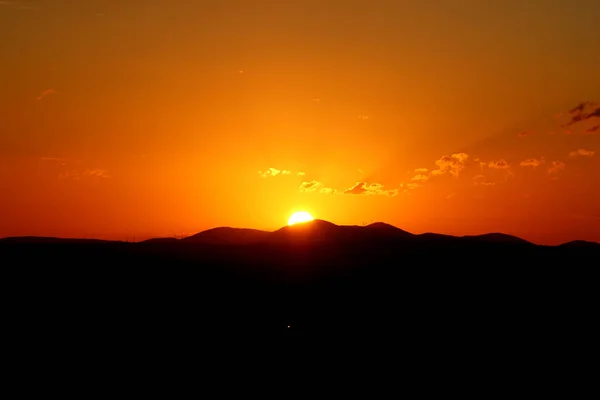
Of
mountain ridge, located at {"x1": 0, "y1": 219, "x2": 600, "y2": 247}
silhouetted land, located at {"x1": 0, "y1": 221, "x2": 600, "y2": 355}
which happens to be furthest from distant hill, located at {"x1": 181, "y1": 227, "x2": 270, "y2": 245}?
silhouetted land, located at {"x1": 0, "y1": 221, "x2": 600, "y2": 355}

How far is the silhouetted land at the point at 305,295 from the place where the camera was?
126ft

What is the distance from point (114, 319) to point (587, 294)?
141 feet

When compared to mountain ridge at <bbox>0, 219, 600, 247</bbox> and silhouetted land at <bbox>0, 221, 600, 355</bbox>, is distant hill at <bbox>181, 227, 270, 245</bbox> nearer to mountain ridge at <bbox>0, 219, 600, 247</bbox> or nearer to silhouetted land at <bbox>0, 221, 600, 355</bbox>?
mountain ridge at <bbox>0, 219, 600, 247</bbox>

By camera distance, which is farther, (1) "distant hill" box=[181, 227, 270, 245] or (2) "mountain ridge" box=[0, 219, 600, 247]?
(1) "distant hill" box=[181, 227, 270, 245]

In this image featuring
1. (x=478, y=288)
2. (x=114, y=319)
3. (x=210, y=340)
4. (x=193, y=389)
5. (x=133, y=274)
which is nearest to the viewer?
(x=193, y=389)

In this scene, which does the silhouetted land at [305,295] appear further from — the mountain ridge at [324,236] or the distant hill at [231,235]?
the distant hill at [231,235]

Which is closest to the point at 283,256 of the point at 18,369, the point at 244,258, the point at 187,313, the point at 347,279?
the point at 244,258

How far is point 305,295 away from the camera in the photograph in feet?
190

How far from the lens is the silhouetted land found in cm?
3831

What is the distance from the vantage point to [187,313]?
42.7 metres

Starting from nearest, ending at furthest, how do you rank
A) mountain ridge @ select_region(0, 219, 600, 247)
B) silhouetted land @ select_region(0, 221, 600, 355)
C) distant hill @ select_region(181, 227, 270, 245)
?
silhouetted land @ select_region(0, 221, 600, 355), mountain ridge @ select_region(0, 219, 600, 247), distant hill @ select_region(181, 227, 270, 245)

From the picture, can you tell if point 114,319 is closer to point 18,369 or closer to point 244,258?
point 18,369

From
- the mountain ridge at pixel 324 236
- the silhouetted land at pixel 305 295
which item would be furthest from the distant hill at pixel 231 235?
the silhouetted land at pixel 305 295

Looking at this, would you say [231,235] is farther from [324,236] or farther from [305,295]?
[305,295]
